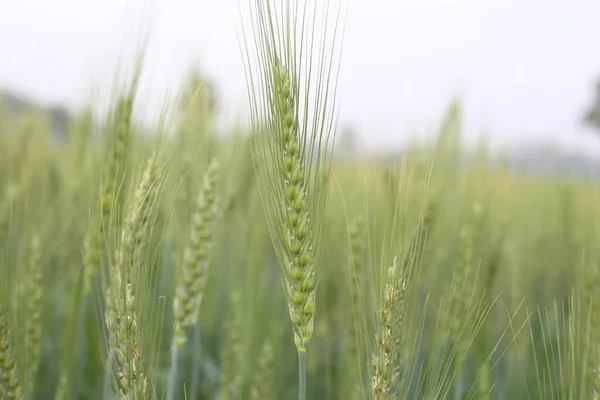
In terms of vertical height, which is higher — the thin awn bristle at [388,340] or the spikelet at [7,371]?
the thin awn bristle at [388,340]

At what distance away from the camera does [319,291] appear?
2.14 meters

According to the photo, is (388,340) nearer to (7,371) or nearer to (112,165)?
(7,371)

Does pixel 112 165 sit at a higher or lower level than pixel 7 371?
higher

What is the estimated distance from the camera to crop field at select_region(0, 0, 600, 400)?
0.84 metres

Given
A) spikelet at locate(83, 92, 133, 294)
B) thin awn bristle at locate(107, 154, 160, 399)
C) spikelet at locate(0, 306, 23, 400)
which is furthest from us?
spikelet at locate(83, 92, 133, 294)

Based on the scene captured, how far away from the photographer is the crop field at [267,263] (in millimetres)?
841

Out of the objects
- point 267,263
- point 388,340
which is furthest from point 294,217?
point 267,263

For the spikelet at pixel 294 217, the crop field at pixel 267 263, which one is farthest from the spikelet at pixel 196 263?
the spikelet at pixel 294 217

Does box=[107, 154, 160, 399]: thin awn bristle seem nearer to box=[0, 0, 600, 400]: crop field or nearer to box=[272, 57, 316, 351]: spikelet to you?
box=[0, 0, 600, 400]: crop field

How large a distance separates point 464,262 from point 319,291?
2.37ft

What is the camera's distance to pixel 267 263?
2656mm

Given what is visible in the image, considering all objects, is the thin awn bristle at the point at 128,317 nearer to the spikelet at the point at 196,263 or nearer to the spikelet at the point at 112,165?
the spikelet at the point at 196,263

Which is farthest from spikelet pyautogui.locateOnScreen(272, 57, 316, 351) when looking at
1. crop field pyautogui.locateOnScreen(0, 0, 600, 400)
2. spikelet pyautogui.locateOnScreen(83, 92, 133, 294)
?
spikelet pyautogui.locateOnScreen(83, 92, 133, 294)

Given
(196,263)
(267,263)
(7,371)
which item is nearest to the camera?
(7,371)
